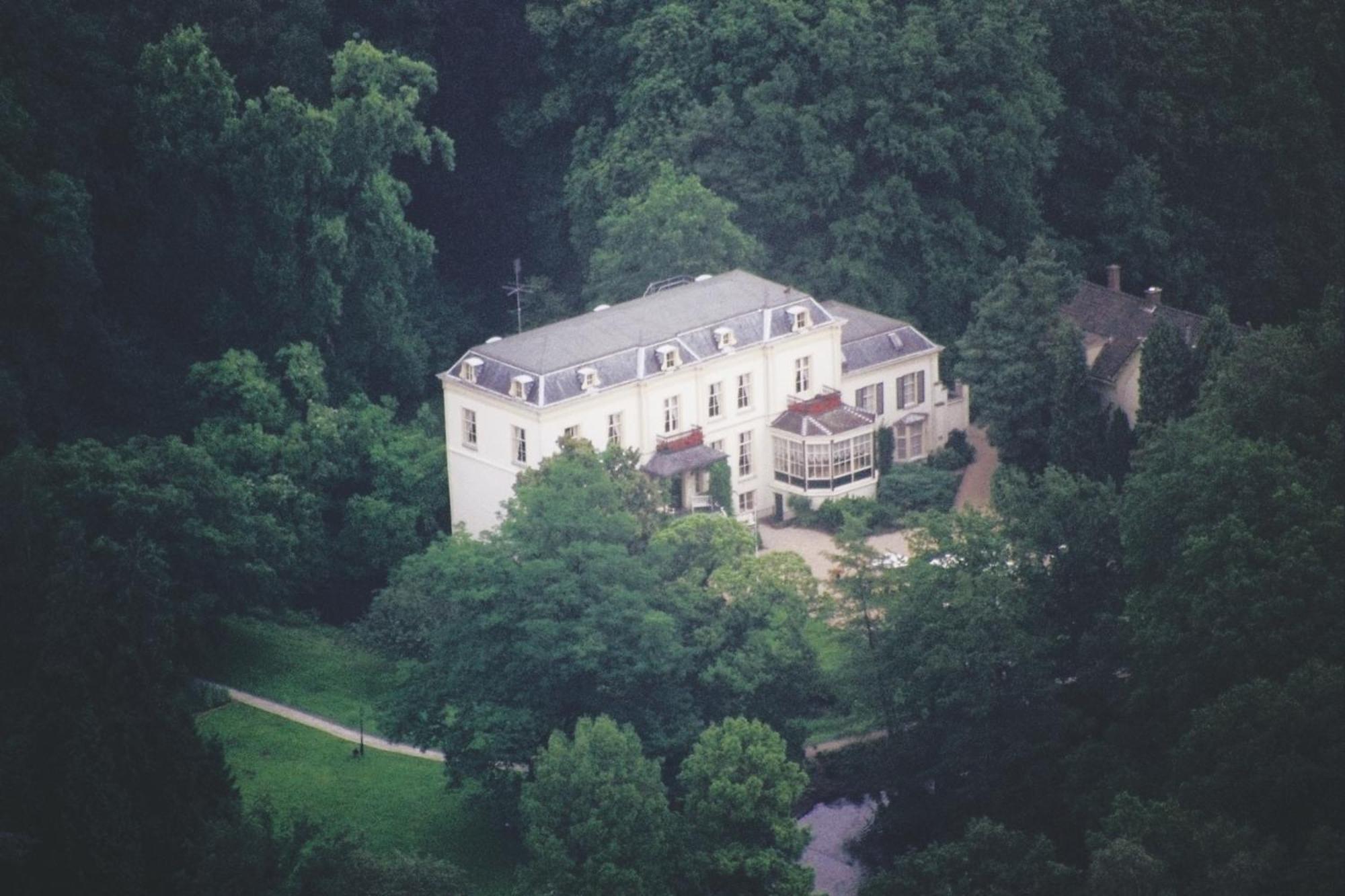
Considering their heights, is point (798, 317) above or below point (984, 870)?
above

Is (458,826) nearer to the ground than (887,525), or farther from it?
nearer to the ground

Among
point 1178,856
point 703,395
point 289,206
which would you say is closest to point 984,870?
point 1178,856

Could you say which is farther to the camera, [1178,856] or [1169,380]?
[1169,380]

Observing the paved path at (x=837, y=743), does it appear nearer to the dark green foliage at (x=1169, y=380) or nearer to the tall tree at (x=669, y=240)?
the dark green foliage at (x=1169, y=380)

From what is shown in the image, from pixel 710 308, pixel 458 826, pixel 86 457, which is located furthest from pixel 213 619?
pixel 710 308

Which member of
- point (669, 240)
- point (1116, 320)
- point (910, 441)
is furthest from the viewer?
point (669, 240)

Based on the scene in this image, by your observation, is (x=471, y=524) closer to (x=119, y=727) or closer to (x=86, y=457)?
(x=86, y=457)

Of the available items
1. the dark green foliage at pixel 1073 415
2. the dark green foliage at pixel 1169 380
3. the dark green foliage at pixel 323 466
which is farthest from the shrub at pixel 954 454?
the dark green foliage at pixel 323 466

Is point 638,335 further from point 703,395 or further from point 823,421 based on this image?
point 823,421
